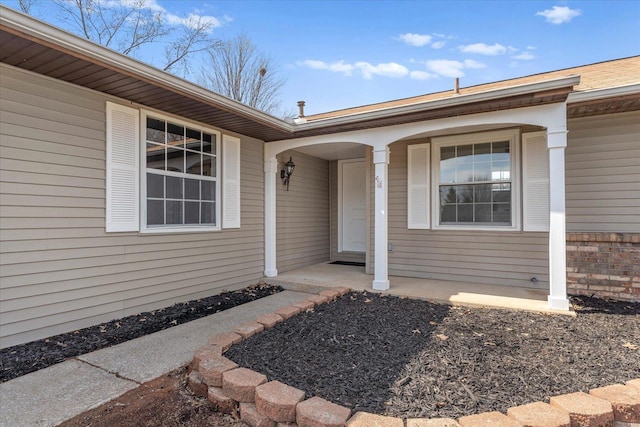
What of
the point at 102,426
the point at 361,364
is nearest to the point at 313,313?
the point at 361,364

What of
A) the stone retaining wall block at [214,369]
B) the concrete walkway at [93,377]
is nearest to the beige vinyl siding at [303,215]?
the concrete walkway at [93,377]

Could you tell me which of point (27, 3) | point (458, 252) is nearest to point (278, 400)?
point (458, 252)

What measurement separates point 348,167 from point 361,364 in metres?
5.21

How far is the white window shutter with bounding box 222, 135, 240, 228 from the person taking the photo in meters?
4.90

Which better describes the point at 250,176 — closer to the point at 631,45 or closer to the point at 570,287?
the point at 570,287

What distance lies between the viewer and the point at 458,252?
203 inches

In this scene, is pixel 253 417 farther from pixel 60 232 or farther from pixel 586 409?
pixel 60 232

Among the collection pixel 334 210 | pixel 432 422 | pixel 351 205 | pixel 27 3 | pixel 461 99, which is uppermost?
pixel 27 3

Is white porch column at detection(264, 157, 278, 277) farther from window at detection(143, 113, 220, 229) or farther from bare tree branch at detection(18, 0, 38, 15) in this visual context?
bare tree branch at detection(18, 0, 38, 15)

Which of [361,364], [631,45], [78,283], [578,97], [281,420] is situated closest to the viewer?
[281,420]

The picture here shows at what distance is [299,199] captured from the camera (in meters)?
6.48

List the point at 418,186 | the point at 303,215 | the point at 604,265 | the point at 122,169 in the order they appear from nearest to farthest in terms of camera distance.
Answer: the point at 122,169
the point at 604,265
the point at 418,186
the point at 303,215

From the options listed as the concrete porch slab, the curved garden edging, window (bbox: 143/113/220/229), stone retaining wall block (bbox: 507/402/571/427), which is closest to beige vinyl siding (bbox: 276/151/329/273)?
the concrete porch slab

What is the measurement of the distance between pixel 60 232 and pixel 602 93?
19.5ft
